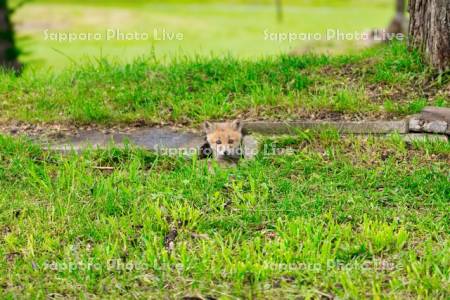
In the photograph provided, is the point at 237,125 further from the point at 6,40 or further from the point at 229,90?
the point at 6,40

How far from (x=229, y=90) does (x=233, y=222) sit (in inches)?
96.8

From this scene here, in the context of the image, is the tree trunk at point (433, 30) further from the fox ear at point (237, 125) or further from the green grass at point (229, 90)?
the fox ear at point (237, 125)

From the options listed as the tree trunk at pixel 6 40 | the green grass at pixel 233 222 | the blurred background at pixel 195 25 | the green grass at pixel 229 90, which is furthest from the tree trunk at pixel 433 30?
the blurred background at pixel 195 25

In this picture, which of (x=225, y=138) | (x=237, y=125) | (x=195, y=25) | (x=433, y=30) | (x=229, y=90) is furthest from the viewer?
(x=195, y=25)

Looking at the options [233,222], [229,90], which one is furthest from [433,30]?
[233,222]

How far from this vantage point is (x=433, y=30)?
7301mm

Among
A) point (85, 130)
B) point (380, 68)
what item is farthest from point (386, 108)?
point (85, 130)

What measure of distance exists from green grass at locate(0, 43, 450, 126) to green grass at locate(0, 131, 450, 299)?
67 cm

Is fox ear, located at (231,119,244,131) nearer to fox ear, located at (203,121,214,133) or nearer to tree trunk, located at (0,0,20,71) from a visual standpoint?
fox ear, located at (203,121,214,133)

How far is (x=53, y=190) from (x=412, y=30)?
4043 mm

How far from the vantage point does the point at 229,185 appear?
583 cm

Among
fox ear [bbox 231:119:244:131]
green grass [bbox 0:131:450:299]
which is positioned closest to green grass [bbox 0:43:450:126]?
fox ear [bbox 231:119:244:131]

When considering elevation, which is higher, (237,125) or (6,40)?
(6,40)

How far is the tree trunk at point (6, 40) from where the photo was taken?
43.4 ft
